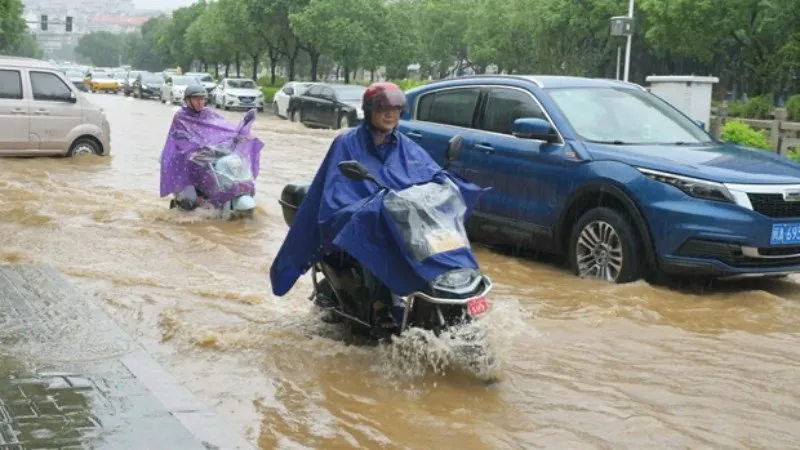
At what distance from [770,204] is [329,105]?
24.3m

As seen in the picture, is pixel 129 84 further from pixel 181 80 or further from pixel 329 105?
pixel 329 105

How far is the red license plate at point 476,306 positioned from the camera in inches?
217

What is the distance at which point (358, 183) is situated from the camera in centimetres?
599

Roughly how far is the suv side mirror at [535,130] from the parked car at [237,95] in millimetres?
34343

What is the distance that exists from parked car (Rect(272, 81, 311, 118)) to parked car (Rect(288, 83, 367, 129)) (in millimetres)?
835

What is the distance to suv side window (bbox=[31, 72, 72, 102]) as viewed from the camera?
17.5 m

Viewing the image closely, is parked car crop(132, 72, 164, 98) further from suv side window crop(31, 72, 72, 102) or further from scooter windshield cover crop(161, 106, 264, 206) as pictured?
scooter windshield cover crop(161, 106, 264, 206)

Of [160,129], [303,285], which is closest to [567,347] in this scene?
[303,285]

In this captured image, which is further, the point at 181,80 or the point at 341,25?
the point at 181,80

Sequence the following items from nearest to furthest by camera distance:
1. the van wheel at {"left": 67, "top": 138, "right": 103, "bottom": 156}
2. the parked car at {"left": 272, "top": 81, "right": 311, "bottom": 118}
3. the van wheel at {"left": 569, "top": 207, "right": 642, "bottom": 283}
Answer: the van wheel at {"left": 569, "top": 207, "right": 642, "bottom": 283}
the van wheel at {"left": 67, "top": 138, "right": 103, "bottom": 156}
the parked car at {"left": 272, "top": 81, "right": 311, "bottom": 118}

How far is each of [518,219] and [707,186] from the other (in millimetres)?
1965

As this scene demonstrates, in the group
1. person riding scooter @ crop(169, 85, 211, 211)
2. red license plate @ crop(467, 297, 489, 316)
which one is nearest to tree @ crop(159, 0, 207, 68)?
person riding scooter @ crop(169, 85, 211, 211)

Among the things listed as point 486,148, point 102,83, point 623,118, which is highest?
point 623,118

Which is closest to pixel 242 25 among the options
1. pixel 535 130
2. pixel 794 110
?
pixel 794 110
